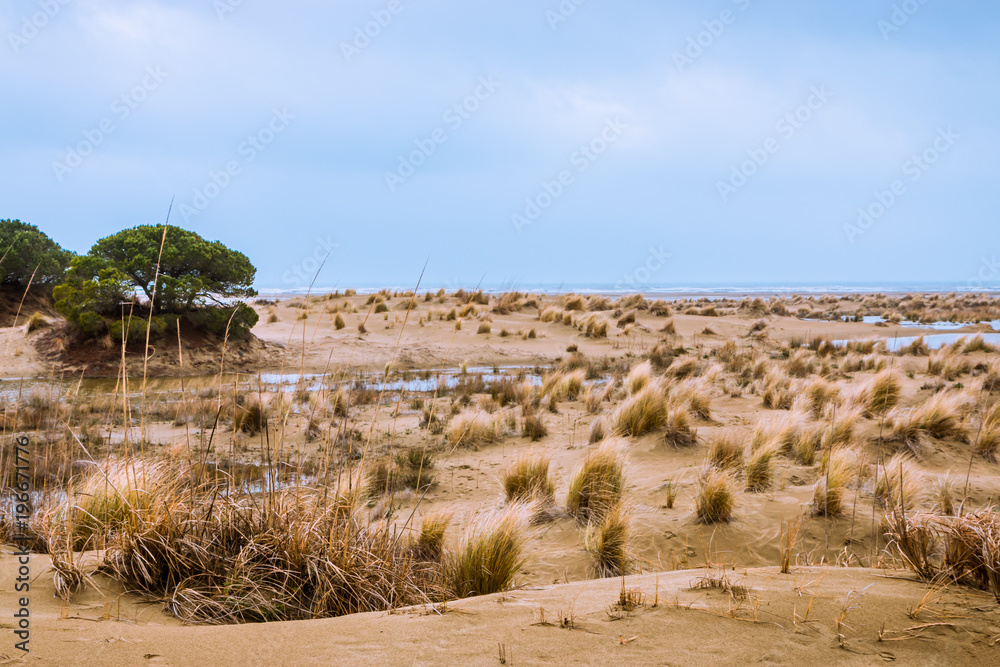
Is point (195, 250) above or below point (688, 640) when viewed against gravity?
above

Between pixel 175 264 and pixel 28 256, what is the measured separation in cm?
810

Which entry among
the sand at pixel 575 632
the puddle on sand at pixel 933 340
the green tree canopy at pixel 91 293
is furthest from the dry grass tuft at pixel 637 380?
the puddle on sand at pixel 933 340

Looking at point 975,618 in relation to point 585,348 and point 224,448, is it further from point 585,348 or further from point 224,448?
point 585,348

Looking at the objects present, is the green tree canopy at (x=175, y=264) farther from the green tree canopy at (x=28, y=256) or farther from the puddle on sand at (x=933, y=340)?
the puddle on sand at (x=933, y=340)

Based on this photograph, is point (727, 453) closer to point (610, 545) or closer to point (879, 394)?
point (610, 545)

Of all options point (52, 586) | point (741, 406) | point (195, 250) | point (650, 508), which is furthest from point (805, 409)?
point (195, 250)

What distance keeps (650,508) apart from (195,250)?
13.3m

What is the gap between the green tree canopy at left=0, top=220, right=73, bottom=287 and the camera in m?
18.8

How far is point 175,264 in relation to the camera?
49.0 feet

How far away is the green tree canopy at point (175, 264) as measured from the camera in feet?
47.8

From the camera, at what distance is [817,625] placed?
8.82ft

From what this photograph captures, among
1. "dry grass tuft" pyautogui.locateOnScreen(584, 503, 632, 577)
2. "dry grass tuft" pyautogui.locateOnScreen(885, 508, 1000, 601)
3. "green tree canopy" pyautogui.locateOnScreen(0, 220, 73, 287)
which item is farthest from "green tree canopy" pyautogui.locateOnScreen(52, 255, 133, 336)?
"dry grass tuft" pyautogui.locateOnScreen(885, 508, 1000, 601)

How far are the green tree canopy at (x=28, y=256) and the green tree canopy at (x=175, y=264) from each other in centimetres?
513

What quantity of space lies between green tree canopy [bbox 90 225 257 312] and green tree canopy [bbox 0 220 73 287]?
202 inches
